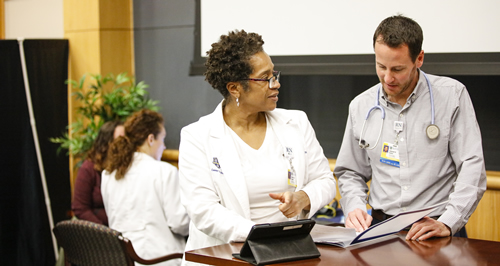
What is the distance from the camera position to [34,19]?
5.84 m

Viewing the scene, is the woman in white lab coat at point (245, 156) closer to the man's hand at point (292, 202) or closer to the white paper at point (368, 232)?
the man's hand at point (292, 202)

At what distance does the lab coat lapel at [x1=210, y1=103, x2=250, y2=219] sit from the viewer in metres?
2.02

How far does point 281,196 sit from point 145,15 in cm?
385

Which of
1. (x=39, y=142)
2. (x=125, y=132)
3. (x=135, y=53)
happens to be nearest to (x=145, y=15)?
(x=135, y=53)

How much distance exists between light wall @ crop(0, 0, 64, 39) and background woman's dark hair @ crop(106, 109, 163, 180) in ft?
8.46

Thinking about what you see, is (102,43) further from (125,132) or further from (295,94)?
(295,94)

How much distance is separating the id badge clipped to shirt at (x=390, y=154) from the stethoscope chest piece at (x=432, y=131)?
0.14m

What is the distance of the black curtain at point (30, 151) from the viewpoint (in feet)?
15.2

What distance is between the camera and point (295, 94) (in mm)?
4328

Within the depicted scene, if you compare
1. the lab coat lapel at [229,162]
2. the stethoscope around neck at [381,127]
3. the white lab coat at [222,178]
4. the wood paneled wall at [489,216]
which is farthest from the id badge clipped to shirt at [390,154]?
the wood paneled wall at [489,216]

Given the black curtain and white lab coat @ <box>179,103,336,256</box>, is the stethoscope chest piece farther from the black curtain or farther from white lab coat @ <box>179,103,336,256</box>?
the black curtain

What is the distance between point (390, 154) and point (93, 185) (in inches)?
93.9

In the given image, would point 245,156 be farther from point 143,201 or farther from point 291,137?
point 143,201

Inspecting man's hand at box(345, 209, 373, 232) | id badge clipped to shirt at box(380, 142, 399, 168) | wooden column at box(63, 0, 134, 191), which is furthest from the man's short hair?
wooden column at box(63, 0, 134, 191)
